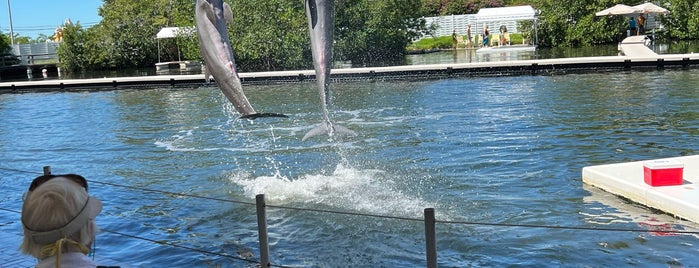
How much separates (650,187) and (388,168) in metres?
4.69

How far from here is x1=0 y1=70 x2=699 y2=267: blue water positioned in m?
8.70

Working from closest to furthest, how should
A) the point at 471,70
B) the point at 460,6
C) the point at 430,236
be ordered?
the point at 430,236 < the point at 471,70 < the point at 460,6

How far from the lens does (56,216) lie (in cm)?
302

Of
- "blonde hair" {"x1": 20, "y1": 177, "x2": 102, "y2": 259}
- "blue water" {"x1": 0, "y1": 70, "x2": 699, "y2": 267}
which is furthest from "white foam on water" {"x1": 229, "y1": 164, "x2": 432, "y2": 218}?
"blonde hair" {"x1": 20, "y1": 177, "x2": 102, "y2": 259}

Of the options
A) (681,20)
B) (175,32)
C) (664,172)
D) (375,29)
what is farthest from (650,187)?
(175,32)

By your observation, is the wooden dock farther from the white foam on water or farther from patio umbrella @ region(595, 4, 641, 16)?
the white foam on water

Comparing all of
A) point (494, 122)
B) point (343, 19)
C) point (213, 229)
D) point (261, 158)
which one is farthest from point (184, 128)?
point (343, 19)

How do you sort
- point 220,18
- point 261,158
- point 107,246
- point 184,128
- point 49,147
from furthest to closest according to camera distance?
point 184,128 < point 49,147 < point 261,158 < point 107,246 < point 220,18

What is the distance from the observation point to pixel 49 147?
18.5 metres

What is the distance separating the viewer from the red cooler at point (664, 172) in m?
9.66

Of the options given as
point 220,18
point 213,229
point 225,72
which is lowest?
point 213,229

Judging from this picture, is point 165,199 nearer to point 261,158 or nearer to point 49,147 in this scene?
point 261,158

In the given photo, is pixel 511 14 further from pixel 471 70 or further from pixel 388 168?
pixel 388 168

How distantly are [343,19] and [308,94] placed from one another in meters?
13.5
